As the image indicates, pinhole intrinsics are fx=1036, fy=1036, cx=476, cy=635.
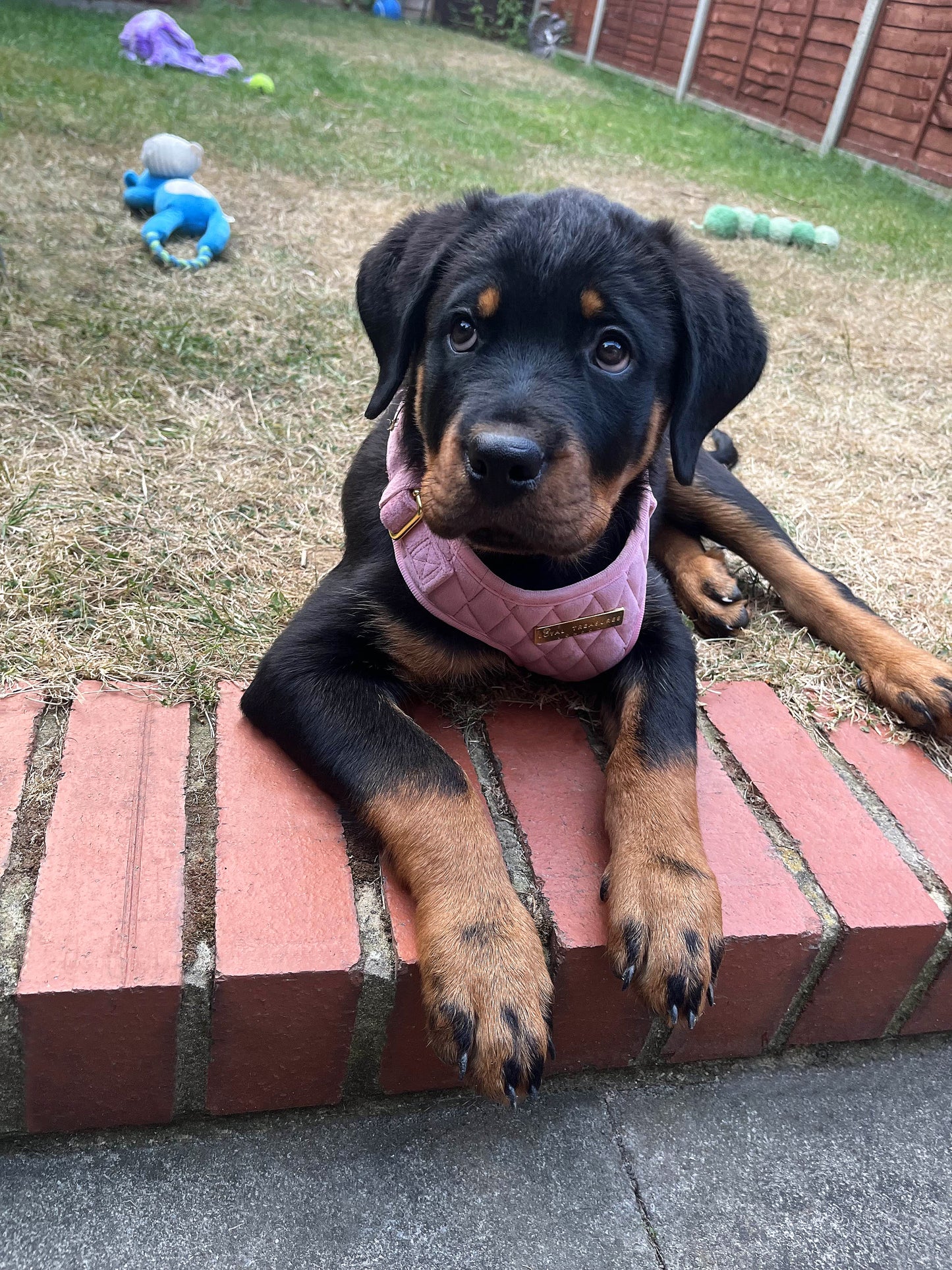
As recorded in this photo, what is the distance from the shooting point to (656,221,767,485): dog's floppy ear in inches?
75.5

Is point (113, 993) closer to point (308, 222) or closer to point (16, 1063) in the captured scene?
point (16, 1063)

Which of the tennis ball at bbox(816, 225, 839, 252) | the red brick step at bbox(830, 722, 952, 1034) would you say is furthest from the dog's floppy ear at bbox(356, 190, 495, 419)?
the tennis ball at bbox(816, 225, 839, 252)

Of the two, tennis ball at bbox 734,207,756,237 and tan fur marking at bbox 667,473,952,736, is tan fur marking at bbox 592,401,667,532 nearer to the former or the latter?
tan fur marking at bbox 667,473,952,736

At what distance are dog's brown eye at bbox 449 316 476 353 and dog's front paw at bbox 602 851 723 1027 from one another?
0.93 m

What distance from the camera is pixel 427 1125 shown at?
5.24 ft

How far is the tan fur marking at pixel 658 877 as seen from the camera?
1.52 metres

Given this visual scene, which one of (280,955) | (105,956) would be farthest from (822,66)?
(105,956)

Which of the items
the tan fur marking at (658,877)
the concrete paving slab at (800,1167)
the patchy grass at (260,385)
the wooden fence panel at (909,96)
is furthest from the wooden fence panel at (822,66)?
the concrete paving slab at (800,1167)

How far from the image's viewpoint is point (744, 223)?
251 inches

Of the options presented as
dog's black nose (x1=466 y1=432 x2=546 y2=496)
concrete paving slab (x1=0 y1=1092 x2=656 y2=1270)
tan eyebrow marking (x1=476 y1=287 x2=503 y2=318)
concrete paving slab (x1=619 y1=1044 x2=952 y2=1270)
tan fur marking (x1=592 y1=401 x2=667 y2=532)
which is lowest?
concrete paving slab (x1=0 y1=1092 x2=656 y2=1270)

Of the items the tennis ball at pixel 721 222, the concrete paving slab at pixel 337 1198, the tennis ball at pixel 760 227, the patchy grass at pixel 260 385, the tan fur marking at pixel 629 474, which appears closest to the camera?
the concrete paving slab at pixel 337 1198

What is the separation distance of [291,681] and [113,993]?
587 millimetres

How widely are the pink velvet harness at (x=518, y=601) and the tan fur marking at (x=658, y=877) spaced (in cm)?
23

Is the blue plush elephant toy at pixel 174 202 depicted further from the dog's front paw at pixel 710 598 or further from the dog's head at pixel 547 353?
the dog's front paw at pixel 710 598
